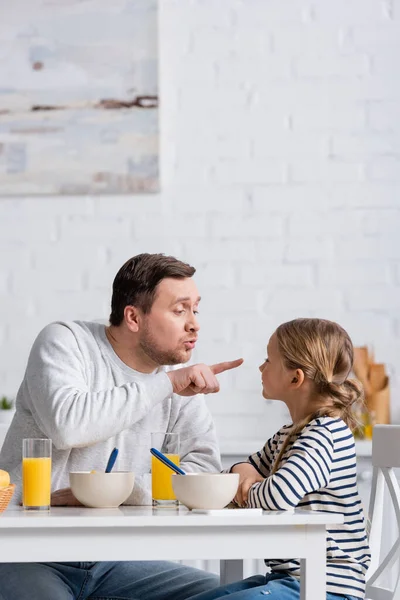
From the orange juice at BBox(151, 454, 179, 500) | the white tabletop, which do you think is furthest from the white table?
the orange juice at BBox(151, 454, 179, 500)

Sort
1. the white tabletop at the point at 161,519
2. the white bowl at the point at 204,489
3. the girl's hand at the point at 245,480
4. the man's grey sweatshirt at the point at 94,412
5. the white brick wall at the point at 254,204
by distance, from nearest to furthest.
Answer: the white tabletop at the point at 161,519 → the white bowl at the point at 204,489 → the girl's hand at the point at 245,480 → the man's grey sweatshirt at the point at 94,412 → the white brick wall at the point at 254,204

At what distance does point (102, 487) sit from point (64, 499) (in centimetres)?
17

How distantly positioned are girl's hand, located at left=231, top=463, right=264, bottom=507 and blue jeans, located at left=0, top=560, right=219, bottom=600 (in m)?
0.24

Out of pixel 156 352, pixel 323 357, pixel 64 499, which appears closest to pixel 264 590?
pixel 64 499

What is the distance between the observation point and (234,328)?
2.91 m

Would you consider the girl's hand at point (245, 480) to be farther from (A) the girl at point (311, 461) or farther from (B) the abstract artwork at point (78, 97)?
(B) the abstract artwork at point (78, 97)

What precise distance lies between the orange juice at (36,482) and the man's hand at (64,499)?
0.13m

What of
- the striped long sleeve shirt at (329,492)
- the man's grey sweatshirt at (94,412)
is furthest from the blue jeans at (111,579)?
the striped long sleeve shirt at (329,492)

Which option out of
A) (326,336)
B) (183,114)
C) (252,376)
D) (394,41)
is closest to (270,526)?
(326,336)

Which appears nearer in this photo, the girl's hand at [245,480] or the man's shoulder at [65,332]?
the girl's hand at [245,480]

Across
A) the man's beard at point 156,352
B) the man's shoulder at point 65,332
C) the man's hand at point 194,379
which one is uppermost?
the man's shoulder at point 65,332

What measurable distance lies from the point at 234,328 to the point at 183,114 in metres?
0.71

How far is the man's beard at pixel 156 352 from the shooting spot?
1.93 m

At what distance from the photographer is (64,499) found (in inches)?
59.6
